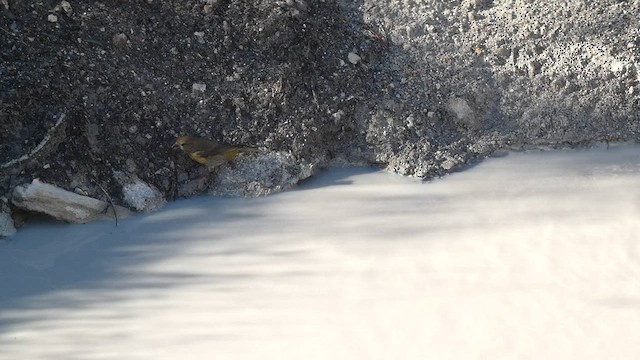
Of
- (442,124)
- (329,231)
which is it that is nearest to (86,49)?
(329,231)

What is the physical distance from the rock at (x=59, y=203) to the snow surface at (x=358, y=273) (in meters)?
0.05

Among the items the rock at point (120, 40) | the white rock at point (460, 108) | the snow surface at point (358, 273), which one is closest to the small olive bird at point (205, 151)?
the snow surface at point (358, 273)

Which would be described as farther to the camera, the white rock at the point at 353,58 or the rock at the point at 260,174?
the white rock at the point at 353,58

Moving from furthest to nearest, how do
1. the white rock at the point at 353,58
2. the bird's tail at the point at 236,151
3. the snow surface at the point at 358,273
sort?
the white rock at the point at 353,58
the bird's tail at the point at 236,151
the snow surface at the point at 358,273

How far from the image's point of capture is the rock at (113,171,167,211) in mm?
3119

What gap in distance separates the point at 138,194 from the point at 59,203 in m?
0.30

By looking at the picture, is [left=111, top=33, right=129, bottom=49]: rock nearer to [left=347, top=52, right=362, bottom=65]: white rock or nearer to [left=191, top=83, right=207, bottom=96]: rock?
[left=191, top=83, right=207, bottom=96]: rock

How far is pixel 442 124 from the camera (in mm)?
3426

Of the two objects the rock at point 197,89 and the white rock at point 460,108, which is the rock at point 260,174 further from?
the white rock at point 460,108

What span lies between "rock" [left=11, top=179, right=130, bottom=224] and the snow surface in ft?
0.15

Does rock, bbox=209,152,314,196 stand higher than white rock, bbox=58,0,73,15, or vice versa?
white rock, bbox=58,0,73,15

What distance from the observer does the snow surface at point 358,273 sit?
260cm

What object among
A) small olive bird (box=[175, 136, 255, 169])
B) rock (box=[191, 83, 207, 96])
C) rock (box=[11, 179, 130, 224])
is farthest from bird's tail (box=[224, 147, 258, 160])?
rock (box=[11, 179, 130, 224])

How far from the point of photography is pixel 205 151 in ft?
10.5
